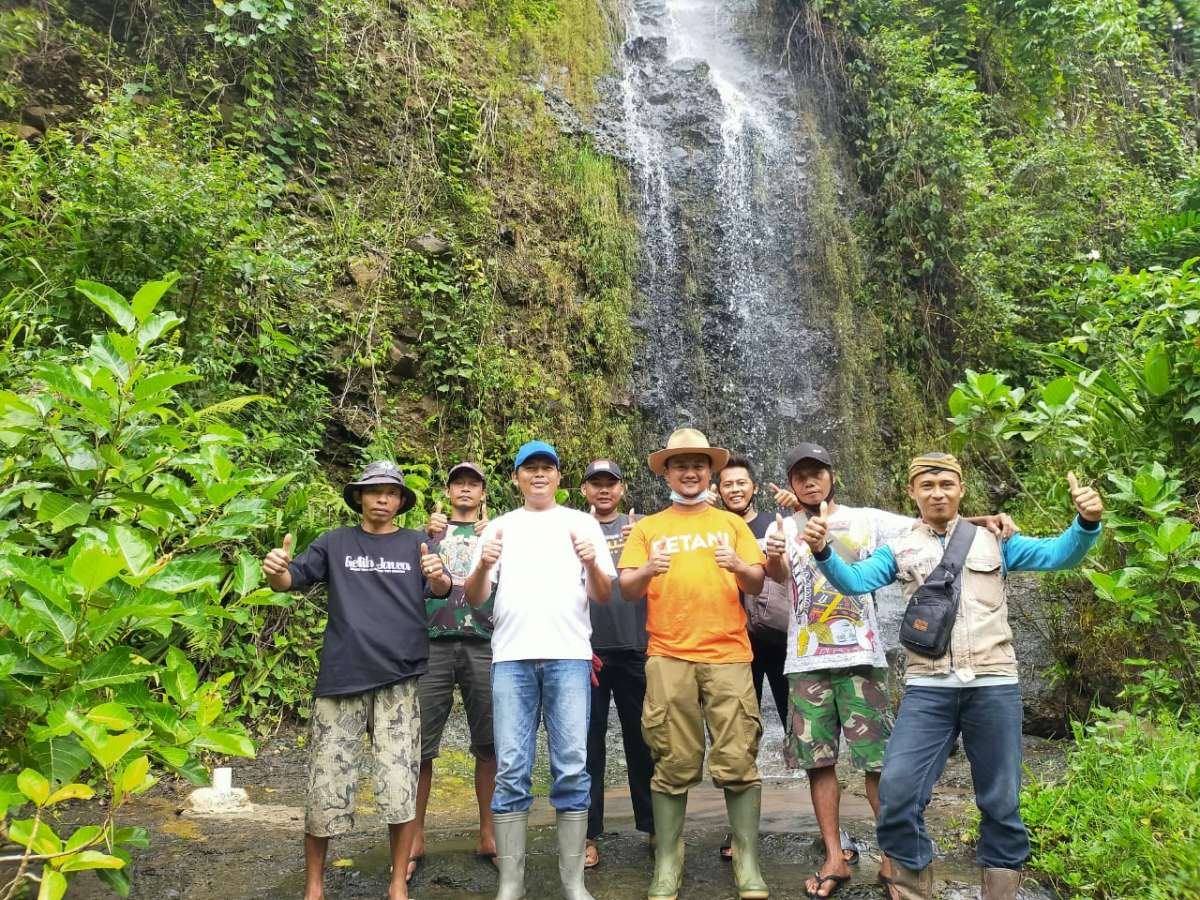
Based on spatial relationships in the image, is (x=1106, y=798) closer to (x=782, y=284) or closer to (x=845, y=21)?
(x=782, y=284)

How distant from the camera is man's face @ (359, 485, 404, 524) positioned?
4.04m

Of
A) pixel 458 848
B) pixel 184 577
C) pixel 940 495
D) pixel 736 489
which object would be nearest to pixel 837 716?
pixel 940 495

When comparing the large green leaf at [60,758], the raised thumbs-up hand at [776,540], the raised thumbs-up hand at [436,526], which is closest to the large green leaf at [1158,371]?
the raised thumbs-up hand at [776,540]

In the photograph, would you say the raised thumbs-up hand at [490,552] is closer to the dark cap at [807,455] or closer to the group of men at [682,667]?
the group of men at [682,667]

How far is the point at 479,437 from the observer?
871 centimetres

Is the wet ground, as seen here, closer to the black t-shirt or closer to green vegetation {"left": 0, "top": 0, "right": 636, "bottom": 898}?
green vegetation {"left": 0, "top": 0, "right": 636, "bottom": 898}

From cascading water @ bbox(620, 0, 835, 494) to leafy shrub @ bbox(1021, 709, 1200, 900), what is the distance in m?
6.72

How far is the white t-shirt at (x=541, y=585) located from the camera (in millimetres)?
3736

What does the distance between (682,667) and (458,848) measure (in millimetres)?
1777

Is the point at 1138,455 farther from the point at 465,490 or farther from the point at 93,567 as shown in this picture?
the point at 93,567

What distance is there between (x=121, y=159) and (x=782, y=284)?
335 inches

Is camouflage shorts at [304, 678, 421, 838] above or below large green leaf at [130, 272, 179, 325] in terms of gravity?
below

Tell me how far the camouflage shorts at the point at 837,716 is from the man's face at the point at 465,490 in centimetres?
196

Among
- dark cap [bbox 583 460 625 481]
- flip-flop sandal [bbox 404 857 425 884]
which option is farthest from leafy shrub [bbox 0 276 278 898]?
dark cap [bbox 583 460 625 481]
